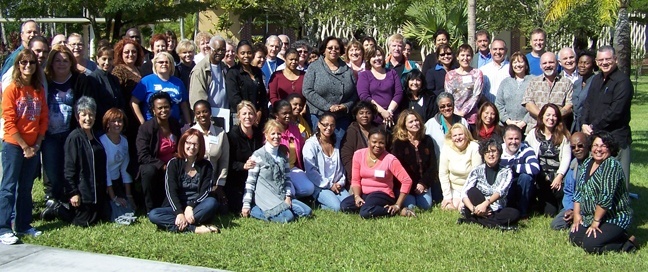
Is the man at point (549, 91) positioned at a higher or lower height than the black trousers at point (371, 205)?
higher

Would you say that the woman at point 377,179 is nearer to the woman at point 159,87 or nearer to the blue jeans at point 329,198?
the blue jeans at point 329,198

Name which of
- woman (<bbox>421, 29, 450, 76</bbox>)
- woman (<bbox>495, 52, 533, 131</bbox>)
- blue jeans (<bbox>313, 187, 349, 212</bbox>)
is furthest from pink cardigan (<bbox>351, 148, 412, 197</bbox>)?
woman (<bbox>421, 29, 450, 76</bbox>)

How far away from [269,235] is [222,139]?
145 cm

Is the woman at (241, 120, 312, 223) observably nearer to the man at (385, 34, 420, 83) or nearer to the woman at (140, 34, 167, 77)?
the woman at (140, 34, 167, 77)

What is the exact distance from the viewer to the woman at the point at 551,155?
26.8ft

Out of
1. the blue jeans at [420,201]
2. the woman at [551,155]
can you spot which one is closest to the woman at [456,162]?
the blue jeans at [420,201]

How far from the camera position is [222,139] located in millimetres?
8133

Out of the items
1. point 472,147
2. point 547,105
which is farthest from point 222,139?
point 547,105

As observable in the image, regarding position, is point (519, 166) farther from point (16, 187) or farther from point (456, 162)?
point (16, 187)

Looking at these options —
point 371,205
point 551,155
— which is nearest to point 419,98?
point 551,155

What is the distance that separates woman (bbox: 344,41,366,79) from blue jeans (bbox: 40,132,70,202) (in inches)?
140

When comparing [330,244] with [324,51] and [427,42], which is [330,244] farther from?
[427,42]

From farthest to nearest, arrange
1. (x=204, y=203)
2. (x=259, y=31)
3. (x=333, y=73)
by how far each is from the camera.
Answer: (x=259, y=31)
(x=333, y=73)
(x=204, y=203)

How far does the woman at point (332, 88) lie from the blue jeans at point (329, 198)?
74cm
